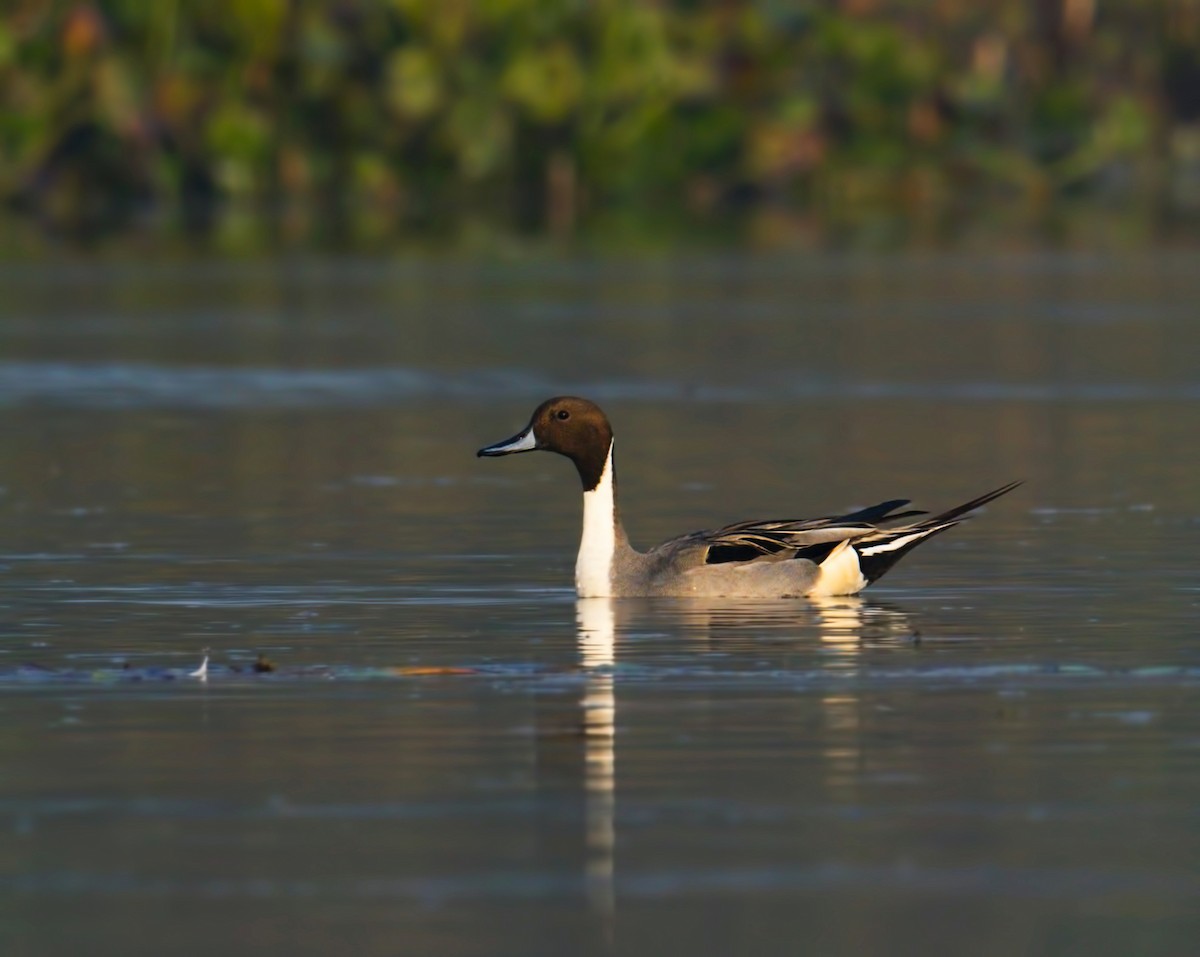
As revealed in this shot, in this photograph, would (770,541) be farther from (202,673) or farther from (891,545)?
(202,673)

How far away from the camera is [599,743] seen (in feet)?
25.2

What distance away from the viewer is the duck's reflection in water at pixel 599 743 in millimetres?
6371

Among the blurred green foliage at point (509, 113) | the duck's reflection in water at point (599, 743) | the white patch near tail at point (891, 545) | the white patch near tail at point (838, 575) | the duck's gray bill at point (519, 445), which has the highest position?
the blurred green foliage at point (509, 113)

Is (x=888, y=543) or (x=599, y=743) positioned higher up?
(x=888, y=543)

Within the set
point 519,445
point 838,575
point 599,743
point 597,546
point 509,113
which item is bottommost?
point 599,743

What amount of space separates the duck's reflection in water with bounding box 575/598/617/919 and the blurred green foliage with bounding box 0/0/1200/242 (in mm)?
31374

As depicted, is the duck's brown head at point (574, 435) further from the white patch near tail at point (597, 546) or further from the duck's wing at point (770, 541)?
the duck's wing at point (770, 541)

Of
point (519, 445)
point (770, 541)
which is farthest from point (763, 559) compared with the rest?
point (519, 445)

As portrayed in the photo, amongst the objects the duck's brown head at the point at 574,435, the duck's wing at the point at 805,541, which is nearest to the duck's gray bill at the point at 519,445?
the duck's brown head at the point at 574,435

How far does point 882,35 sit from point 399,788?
38.7 m

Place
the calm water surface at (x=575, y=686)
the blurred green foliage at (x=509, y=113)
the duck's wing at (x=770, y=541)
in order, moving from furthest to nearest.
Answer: the blurred green foliage at (x=509, y=113), the duck's wing at (x=770, y=541), the calm water surface at (x=575, y=686)

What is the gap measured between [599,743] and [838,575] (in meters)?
3.06

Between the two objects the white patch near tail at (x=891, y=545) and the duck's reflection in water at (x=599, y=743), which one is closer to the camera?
the duck's reflection in water at (x=599, y=743)

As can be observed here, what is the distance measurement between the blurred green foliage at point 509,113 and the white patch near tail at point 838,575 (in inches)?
1209
